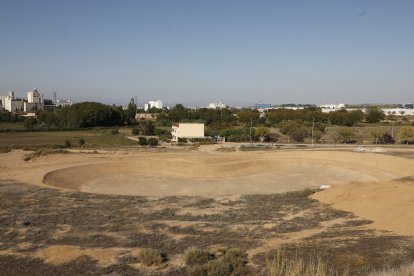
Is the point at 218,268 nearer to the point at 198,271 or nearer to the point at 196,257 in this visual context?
A: the point at 198,271

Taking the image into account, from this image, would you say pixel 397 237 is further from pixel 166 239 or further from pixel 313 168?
pixel 313 168

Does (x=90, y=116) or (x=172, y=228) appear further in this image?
(x=90, y=116)

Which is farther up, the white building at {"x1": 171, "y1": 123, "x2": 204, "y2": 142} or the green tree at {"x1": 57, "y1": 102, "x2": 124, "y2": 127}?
the green tree at {"x1": 57, "y1": 102, "x2": 124, "y2": 127}

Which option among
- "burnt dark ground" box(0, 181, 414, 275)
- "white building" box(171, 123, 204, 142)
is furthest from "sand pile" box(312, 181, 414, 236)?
"white building" box(171, 123, 204, 142)

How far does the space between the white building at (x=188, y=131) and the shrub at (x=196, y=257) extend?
5526cm

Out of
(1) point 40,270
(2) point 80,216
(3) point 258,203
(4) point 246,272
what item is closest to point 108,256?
(1) point 40,270

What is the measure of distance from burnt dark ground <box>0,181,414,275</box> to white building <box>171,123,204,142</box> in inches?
1688

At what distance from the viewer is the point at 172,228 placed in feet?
57.4

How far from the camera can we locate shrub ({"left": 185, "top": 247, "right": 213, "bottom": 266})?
12375mm

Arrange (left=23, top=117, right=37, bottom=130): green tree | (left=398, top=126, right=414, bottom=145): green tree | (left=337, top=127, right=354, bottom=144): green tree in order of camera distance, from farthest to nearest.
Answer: (left=23, top=117, right=37, bottom=130): green tree → (left=337, top=127, right=354, bottom=144): green tree → (left=398, top=126, right=414, bottom=145): green tree

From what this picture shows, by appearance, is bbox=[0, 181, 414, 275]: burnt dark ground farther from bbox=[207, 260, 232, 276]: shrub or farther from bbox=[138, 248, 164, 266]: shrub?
bbox=[207, 260, 232, 276]: shrub

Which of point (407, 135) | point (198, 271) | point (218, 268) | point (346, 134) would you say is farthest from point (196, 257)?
point (346, 134)

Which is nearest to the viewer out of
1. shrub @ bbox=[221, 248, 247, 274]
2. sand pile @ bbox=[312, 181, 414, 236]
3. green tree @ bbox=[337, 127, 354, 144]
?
shrub @ bbox=[221, 248, 247, 274]

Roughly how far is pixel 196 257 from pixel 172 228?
5.16 metres
